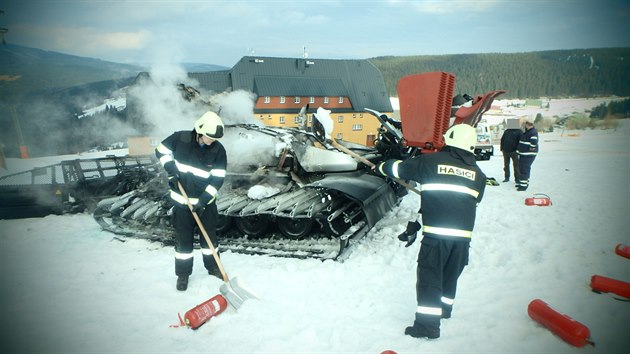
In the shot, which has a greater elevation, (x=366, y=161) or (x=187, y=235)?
(x=366, y=161)

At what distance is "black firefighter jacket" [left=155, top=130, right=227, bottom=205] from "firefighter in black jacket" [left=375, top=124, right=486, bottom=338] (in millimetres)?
2438

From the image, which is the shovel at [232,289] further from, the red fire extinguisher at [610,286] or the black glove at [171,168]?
the red fire extinguisher at [610,286]

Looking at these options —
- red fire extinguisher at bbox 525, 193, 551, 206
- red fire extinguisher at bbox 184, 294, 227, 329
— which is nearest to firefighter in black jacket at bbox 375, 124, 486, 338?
red fire extinguisher at bbox 184, 294, 227, 329

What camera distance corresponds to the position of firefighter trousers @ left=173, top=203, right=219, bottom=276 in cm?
402

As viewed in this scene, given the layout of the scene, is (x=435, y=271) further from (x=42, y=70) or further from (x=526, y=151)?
(x=42, y=70)

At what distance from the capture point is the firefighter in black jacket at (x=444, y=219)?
301 centimetres

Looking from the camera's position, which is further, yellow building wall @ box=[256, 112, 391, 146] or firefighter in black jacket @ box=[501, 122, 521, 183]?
yellow building wall @ box=[256, 112, 391, 146]

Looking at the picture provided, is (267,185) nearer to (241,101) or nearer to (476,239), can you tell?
(476,239)

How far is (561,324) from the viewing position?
276cm

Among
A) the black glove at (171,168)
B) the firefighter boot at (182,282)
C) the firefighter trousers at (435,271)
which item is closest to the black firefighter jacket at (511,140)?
the firefighter trousers at (435,271)

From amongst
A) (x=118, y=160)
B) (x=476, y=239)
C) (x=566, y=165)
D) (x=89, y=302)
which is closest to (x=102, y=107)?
(x=118, y=160)

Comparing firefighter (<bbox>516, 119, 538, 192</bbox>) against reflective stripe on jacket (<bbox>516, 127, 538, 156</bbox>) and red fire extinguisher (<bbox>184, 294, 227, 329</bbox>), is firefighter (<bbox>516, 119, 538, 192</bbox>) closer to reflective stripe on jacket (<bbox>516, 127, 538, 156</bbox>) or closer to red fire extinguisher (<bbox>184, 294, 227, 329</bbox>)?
reflective stripe on jacket (<bbox>516, 127, 538, 156</bbox>)

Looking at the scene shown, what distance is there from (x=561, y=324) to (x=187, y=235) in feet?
12.6

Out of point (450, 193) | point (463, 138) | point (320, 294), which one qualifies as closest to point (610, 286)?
point (450, 193)
